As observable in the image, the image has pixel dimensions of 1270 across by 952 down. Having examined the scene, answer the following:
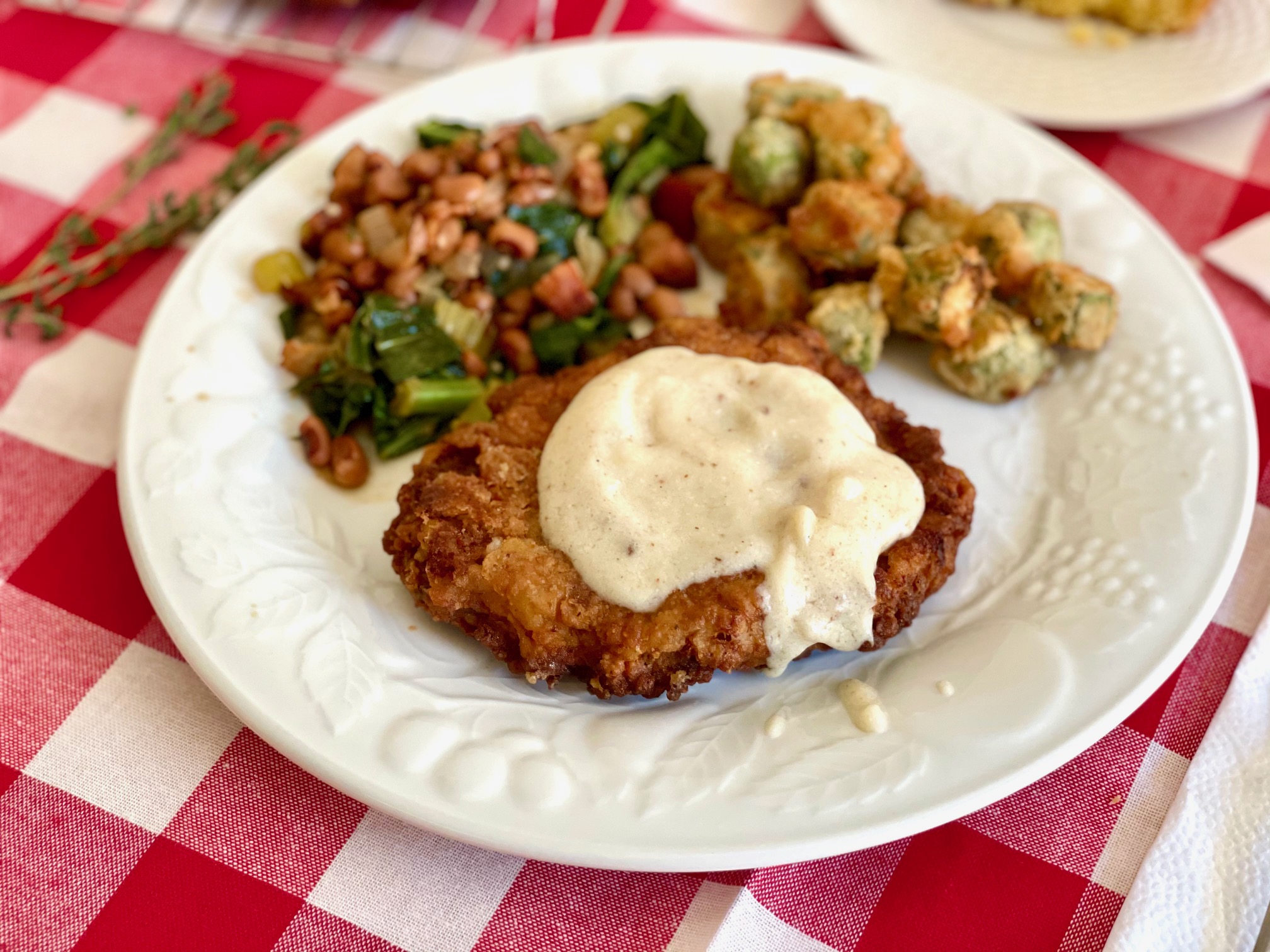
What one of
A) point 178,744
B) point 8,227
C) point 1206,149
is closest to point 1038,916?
point 178,744

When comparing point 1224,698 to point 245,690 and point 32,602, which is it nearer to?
point 245,690

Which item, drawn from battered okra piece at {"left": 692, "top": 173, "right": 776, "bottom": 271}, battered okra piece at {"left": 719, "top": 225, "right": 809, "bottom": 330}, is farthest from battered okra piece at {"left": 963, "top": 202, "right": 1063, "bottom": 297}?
battered okra piece at {"left": 692, "top": 173, "right": 776, "bottom": 271}

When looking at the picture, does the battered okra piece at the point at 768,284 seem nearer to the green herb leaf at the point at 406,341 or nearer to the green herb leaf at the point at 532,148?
the green herb leaf at the point at 532,148

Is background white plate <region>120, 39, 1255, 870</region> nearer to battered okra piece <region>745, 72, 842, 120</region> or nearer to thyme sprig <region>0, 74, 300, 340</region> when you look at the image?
thyme sprig <region>0, 74, 300, 340</region>

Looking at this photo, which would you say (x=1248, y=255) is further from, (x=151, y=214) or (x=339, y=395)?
(x=151, y=214)

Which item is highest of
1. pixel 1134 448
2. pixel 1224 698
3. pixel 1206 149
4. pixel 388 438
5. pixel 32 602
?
pixel 1206 149
